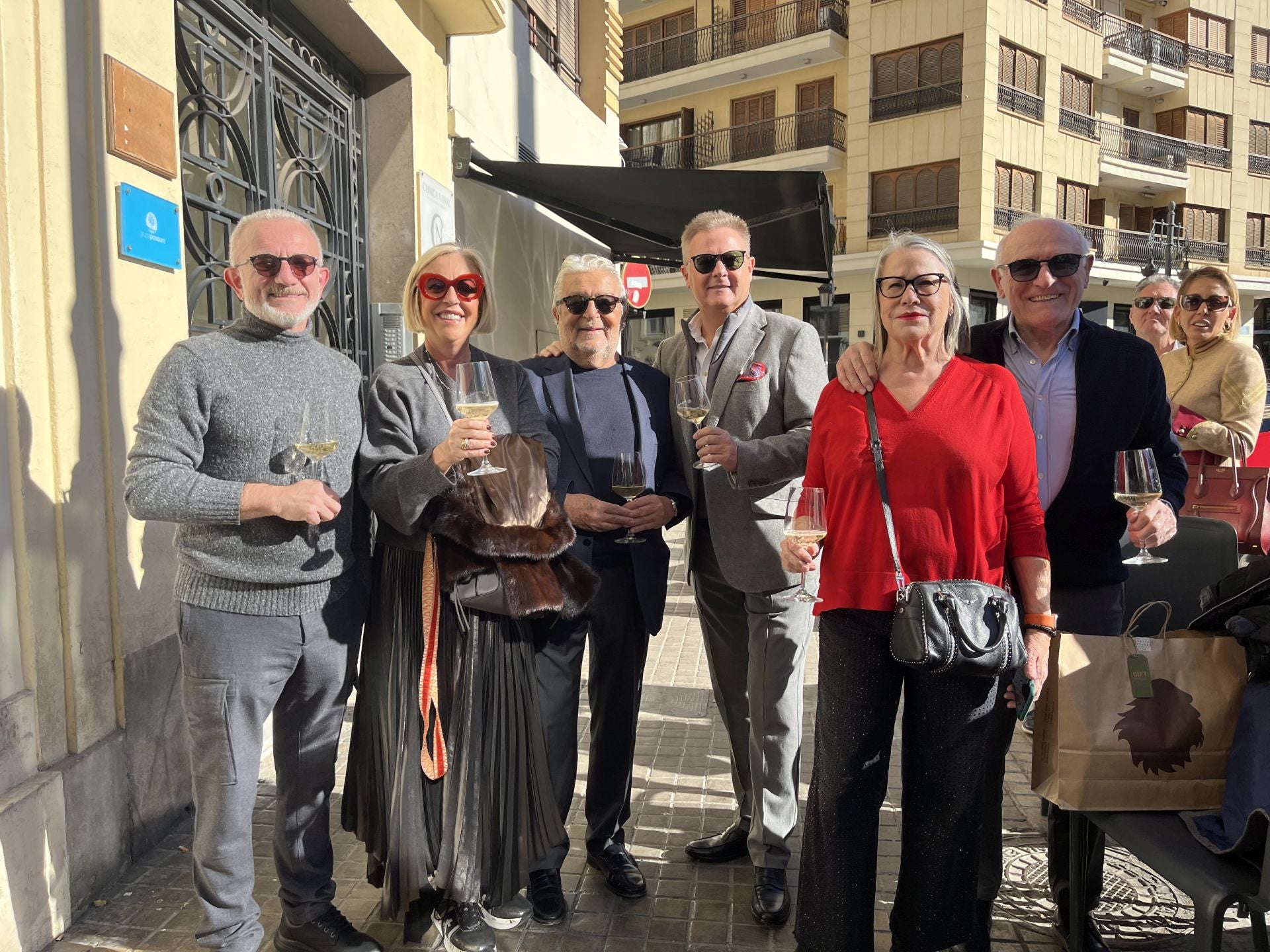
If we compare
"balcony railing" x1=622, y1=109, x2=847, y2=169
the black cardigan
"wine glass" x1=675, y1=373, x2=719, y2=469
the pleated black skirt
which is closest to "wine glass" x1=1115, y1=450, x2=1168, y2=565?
the black cardigan

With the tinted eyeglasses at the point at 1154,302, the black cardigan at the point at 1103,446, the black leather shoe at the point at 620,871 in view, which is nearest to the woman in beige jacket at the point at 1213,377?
the tinted eyeglasses at the point at 1154,302

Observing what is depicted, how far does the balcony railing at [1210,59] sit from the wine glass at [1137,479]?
121 ft

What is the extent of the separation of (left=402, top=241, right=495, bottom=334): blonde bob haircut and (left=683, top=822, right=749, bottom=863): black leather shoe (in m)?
2.12

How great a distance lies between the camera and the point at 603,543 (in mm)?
3279

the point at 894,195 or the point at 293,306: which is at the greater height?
the point at 894,195

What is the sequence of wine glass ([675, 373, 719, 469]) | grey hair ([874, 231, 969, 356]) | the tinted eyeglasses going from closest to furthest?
grey hair ([874, 231, 969, 356]) < wine glass ([675, 373, 719, 469]) < the tinted eyeglasses

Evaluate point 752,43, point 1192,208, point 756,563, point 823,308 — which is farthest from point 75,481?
point 1192,208

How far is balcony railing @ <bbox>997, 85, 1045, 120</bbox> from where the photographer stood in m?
26.6

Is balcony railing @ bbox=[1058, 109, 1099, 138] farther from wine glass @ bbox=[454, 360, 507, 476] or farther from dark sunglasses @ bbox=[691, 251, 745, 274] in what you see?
wine glass @ bbox=[454, 360, 507, 476]

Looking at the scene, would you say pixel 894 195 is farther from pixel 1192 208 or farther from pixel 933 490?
pixel 933 490

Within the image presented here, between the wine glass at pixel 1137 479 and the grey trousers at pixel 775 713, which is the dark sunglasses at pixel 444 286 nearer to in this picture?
the grey trousers at pixel 775 713

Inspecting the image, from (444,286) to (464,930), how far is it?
204 cm

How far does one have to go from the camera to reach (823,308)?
417 inches

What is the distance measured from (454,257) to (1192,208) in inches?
1442
